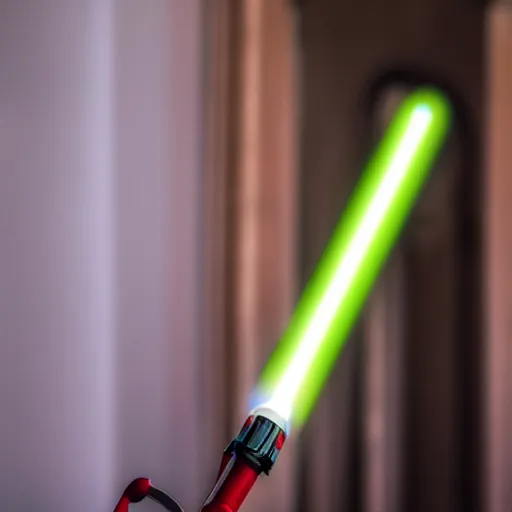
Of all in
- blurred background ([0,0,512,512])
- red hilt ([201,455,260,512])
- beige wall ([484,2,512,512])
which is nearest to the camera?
red hilt ([201,455,260,512])

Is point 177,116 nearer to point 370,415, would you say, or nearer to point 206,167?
point 206,167

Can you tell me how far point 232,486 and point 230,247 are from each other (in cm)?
26

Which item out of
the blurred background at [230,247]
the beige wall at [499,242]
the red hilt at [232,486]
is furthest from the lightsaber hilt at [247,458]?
the beige wall at [499,242]

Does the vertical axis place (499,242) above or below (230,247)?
above

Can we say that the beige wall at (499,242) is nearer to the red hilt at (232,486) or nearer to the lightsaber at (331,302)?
the lightsaber at (331,302)

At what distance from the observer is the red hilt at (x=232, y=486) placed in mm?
263

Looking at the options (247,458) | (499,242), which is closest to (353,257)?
(247,458)

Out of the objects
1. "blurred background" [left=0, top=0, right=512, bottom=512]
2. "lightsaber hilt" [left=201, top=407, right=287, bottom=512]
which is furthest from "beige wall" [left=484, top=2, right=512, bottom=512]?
"lightsaber hilt" [left=201, top=407, right=287, bottom=512]

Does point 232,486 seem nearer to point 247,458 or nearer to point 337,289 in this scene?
point 247,458

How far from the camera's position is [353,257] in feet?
1.21

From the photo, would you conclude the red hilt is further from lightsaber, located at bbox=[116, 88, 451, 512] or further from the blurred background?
the blurred background

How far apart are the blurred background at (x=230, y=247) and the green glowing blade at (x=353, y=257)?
0.05ft

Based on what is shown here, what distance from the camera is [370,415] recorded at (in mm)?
547

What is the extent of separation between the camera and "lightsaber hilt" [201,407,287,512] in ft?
0.87
